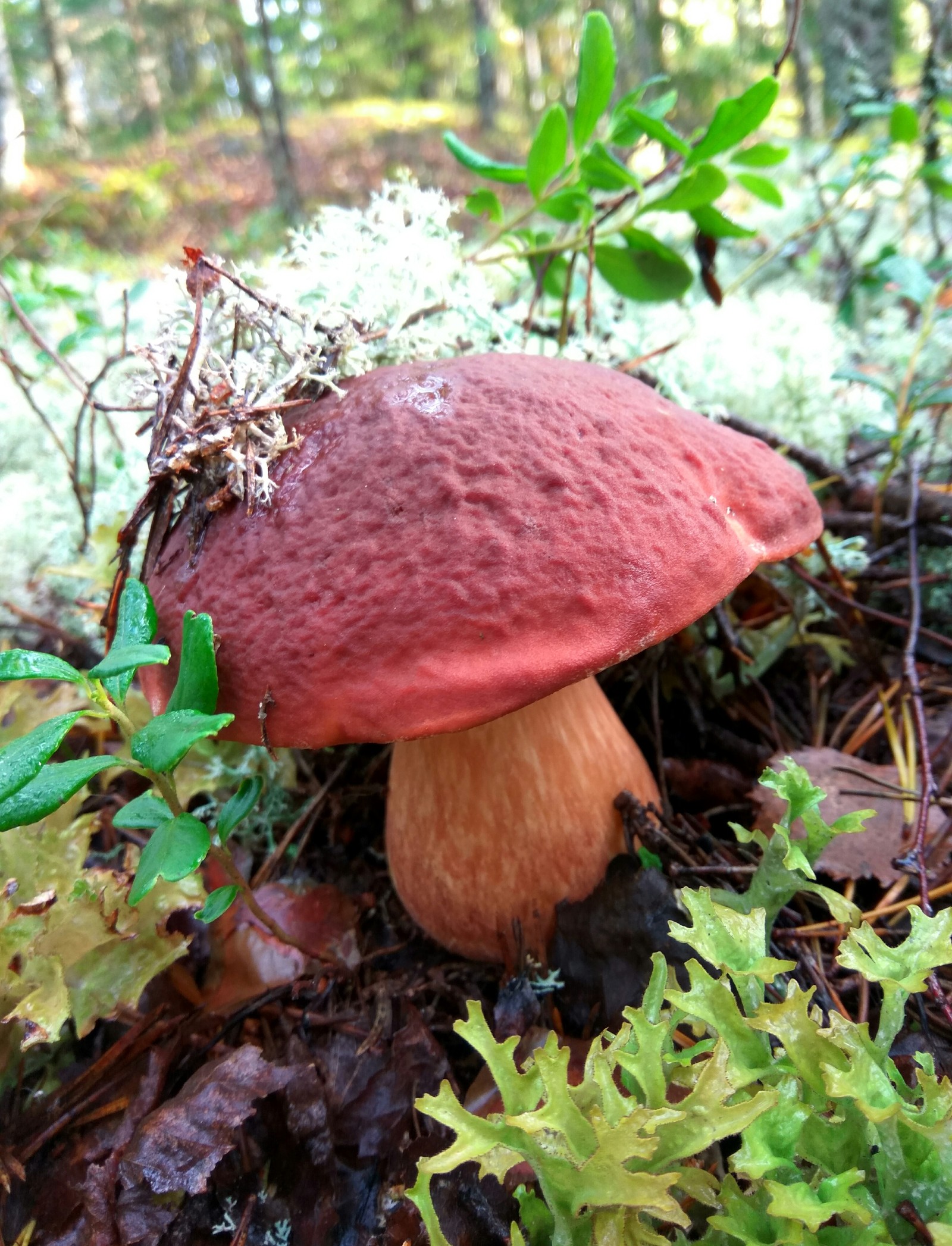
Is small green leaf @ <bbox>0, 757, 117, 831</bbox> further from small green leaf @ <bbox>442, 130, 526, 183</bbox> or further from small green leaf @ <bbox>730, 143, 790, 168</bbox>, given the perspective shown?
small green leaf @ <bbox>730, 143, 790, 168</bbox>

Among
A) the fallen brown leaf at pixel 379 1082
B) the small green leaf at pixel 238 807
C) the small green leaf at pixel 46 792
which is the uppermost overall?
the small green leaf at pixel 46 792

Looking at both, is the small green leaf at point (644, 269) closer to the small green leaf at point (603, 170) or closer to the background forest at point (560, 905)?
the background forest at point (560, 905)

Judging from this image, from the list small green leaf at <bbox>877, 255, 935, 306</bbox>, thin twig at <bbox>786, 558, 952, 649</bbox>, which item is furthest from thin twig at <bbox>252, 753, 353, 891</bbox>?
small green leaf at <bbox>877, 255, 935, 306</bbox>

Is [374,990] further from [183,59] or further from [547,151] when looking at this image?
[183,59]

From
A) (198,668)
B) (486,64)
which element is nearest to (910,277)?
(198,668)

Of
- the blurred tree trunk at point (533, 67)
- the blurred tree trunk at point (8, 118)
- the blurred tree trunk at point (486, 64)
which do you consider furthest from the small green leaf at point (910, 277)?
the blurred tree trunk at point (533, 67)

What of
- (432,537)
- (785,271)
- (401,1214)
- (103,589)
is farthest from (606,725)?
(785,271)

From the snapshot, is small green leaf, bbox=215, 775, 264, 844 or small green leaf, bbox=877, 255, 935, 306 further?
small green leaf, bbox=877, 255, 935, 306
